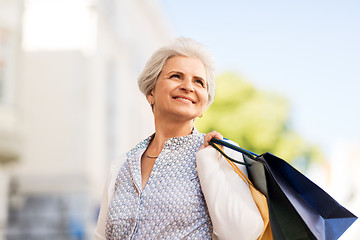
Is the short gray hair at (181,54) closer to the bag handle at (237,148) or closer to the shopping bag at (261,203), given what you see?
the bag handle at (237,148)

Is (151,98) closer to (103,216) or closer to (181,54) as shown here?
(181,54)

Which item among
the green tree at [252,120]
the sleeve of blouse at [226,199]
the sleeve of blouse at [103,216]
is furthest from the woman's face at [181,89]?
the green tree at [252,120]

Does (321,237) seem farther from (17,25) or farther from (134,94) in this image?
(134,94)

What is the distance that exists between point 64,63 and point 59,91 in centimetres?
95

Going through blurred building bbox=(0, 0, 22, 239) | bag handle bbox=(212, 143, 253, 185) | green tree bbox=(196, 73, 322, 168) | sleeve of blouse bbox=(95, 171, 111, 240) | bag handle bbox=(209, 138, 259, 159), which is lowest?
green tree bbox=(196, 73, 322, 168)

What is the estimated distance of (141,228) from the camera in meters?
2.63

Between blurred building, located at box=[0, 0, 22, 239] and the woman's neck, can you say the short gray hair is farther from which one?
blurred building, located at box=[0, 0, 22, 239]

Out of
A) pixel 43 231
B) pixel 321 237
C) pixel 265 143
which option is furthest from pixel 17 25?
pixel 265 143

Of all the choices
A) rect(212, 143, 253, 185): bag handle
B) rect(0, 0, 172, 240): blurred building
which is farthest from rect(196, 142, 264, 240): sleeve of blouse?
rect(0, 0, 172, 240): blurred building

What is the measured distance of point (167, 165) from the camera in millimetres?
2781

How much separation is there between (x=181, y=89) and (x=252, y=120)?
1143 inches

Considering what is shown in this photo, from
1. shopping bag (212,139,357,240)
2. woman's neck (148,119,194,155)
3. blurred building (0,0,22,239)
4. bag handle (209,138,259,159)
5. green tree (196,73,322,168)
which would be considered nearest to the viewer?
shopping bag (212,139,357,240)

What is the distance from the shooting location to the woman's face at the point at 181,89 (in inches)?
110

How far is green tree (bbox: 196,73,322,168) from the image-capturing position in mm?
31266
